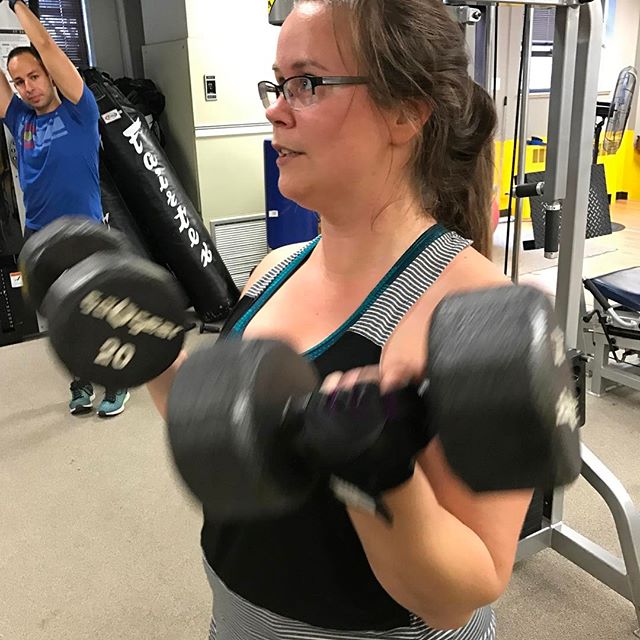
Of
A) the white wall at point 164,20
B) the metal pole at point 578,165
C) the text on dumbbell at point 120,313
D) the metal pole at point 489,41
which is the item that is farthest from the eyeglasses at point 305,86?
the white wall at point 164,20

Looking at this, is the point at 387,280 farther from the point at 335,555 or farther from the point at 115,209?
the point at 115,209

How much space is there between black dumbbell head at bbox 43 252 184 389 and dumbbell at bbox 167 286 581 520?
0.16 m

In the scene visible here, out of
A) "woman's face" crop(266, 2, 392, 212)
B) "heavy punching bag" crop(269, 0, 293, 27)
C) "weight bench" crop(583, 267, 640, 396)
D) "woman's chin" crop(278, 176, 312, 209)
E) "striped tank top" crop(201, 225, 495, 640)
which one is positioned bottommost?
"weight bench" crop(583, 267, 640, 396)

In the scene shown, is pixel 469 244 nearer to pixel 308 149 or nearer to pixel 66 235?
pixel 308 149

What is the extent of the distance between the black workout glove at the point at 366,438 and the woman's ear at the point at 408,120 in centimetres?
45

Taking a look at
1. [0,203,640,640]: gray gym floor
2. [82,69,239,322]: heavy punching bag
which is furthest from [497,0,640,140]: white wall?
[0,203,640,640]: gray gym floor

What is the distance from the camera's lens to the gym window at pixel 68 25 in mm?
4676

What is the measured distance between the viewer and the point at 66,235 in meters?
0.87

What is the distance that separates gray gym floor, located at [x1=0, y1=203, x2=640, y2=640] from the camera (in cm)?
196

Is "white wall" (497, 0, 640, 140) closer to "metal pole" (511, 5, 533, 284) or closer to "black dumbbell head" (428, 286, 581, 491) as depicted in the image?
"metal pole" (511, 5, 533, 284)

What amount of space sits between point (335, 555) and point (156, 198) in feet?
11.4

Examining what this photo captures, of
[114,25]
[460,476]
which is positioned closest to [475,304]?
[460,476]

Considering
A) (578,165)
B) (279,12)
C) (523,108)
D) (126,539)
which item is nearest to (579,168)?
(578,165)

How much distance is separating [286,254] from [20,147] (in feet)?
8.33
